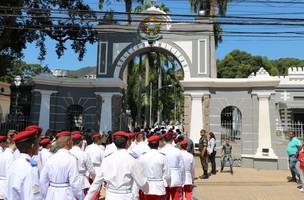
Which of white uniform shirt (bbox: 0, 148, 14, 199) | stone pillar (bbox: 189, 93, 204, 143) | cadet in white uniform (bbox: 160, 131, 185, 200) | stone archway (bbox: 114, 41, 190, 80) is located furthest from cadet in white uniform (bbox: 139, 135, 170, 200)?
stone archway (bbox: 114, 41, 190, 80)

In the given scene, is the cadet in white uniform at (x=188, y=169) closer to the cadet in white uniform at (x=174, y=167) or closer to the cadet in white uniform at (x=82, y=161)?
the cadet in white uniform at (x=174, y=167)

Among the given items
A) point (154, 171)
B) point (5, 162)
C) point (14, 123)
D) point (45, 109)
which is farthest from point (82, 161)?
point (14, 123)

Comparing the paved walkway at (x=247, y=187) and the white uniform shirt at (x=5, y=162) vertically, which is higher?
the white uniform shirt at (x=5, y=162)

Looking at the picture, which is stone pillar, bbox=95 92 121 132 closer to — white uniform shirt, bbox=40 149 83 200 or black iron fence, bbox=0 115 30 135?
black iron fence, bbox=0 115 30 135

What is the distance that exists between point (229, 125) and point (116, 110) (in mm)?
6049

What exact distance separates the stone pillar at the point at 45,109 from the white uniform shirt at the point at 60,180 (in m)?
14.2

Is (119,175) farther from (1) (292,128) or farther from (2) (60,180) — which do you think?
(1) (292,128)

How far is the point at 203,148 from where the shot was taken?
45.7ft

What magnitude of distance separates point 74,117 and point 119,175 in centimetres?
1512

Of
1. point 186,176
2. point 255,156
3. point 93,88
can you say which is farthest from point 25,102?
point 186,176

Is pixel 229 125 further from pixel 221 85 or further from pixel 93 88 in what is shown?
pixel 93 88

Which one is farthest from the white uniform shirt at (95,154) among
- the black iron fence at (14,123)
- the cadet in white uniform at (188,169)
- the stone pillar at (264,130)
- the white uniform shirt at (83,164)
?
the black iron fence at (14,123)

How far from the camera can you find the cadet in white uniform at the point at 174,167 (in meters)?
7.29

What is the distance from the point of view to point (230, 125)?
18031mm
